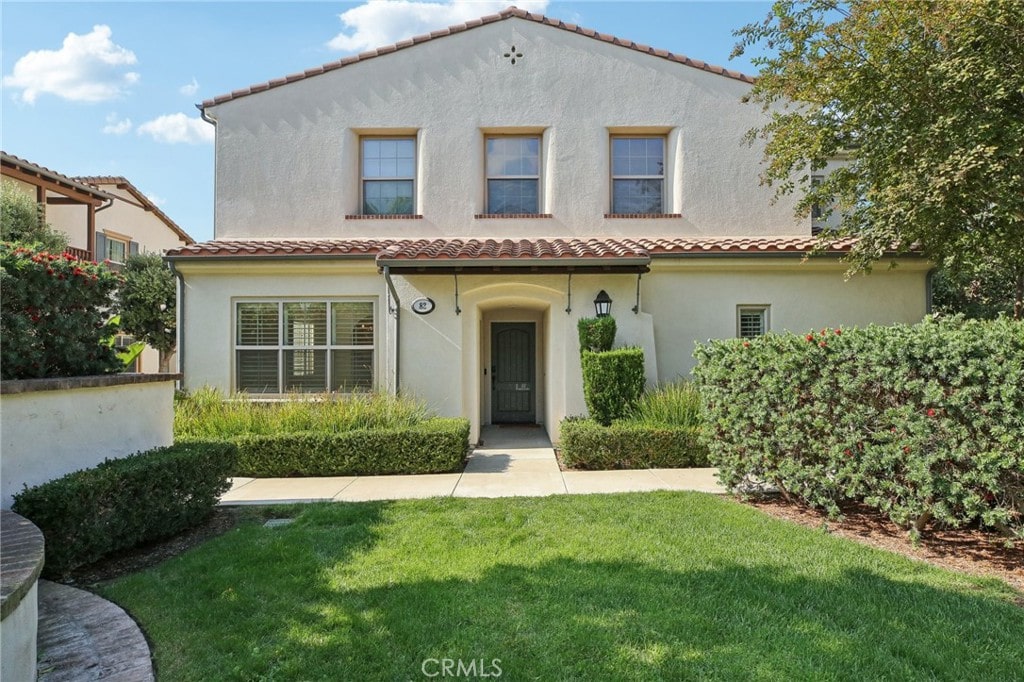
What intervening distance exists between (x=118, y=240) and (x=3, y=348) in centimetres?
2207

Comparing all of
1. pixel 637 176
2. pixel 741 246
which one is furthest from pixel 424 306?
pixel 741 246

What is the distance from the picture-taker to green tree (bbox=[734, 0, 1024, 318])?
20.9 ft

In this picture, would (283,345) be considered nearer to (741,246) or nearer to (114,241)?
(741,246)

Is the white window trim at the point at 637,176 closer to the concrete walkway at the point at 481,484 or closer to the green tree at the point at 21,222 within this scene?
the concrete walkway at the point at 481,484

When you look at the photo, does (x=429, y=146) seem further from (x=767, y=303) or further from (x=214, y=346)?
→ (x=767, y=303)

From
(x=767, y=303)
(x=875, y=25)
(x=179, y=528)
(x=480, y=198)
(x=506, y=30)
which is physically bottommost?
(x=179, y=528)

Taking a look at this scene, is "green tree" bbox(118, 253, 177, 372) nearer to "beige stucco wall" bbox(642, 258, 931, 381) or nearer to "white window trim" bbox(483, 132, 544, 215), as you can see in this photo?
"white window trim" bbox(483, 132, 544, 215)

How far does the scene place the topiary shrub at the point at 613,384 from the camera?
29.6 feet

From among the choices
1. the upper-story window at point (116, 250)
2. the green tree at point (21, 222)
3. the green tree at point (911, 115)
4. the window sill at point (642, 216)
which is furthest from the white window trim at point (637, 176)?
the upper-story window at point (116, 250)

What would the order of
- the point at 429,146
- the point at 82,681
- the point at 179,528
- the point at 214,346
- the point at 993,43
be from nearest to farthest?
the point at 82,681 → the point at 179,528 → the point at 993,43 → the point at 214,346 → the point at 429,146

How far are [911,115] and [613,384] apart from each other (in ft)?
18.9

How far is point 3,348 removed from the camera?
14.7 ft

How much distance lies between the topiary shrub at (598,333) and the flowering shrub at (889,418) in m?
2.96

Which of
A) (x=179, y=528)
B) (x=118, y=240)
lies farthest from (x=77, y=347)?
(x=118, y=240)
